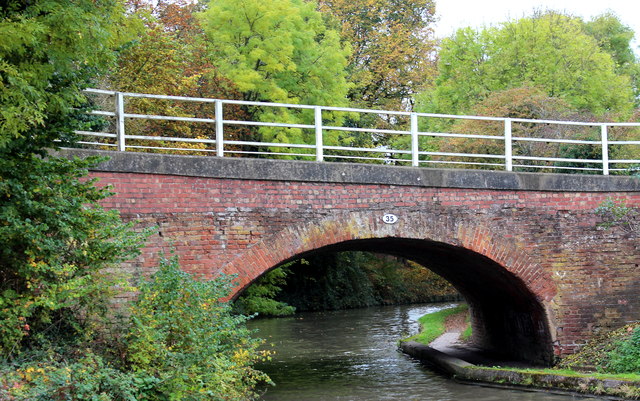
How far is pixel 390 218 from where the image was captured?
13.1 meters

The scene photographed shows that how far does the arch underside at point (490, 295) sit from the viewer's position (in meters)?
14.0

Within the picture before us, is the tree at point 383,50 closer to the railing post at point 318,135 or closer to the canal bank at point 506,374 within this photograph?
the canal bank at point 506,374

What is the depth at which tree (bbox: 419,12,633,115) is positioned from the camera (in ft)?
85.3

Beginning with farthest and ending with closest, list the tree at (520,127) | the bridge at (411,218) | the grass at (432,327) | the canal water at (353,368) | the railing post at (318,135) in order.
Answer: the tree at (520,127)
the grass at (432,327)
the canal water at (353,368)
the railing post at (318,135)
the bridge at (411,218)

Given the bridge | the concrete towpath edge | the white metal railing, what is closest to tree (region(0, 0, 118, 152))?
the white metal railing

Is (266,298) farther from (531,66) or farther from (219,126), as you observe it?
(219,126)

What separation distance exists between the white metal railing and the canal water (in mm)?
3552

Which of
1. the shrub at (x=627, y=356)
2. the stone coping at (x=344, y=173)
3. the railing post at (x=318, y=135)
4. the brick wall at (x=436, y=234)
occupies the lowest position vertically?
the shrub at (x=627, y=356)

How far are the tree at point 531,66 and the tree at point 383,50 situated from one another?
311 inches

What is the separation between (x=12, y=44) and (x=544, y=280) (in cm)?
943

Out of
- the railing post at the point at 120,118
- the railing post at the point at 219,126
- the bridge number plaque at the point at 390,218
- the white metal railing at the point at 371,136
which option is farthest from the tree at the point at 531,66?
the railing post at the point at 120,118

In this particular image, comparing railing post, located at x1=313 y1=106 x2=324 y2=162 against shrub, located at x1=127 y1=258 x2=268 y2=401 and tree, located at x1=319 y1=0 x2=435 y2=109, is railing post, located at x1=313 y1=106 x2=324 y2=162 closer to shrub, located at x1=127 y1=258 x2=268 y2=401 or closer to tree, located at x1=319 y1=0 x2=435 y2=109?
shrub, located at x1=127 y1=258 x2=268 y2=401

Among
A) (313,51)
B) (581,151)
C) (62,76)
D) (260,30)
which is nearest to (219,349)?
(62,76)

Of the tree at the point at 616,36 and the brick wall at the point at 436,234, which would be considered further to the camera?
the tree at the point at 616,36
